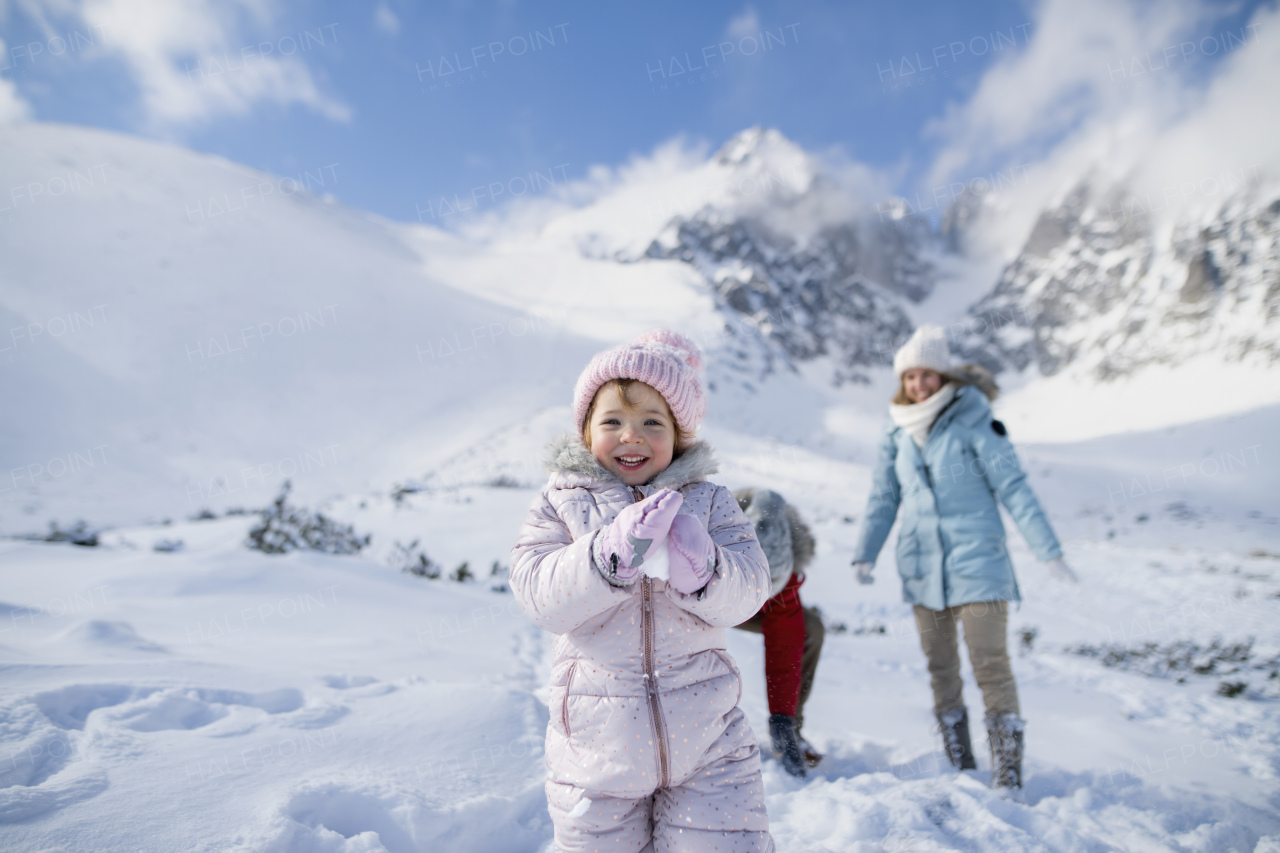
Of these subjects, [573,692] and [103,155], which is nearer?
[573,692]

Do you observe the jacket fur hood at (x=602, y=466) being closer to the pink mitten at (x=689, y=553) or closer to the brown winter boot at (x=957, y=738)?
the pink mitten at (x=689, y=553)

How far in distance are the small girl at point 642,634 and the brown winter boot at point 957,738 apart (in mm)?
1767

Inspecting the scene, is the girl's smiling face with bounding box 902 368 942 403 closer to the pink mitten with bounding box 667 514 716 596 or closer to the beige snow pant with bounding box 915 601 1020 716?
the beige snow pant with bounding box 915 601 1020 716

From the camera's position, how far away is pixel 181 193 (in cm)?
3061

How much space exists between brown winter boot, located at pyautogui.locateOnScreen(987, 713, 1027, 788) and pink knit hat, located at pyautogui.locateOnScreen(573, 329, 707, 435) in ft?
6.79

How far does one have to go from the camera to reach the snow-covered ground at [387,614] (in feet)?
6.43

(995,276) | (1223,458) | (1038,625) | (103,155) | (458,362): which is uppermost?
(995,276)

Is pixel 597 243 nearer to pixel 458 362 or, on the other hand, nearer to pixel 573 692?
pixel 458 362

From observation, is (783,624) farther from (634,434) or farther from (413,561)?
(413,561)

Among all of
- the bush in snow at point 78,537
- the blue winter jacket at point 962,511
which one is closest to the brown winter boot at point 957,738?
the blue winter jacket at point 962,511

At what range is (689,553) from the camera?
1.39 meters

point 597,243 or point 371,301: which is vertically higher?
point 597,243

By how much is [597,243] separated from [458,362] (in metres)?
34.7

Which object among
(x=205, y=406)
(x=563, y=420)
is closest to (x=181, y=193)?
(x=205, y=406)
